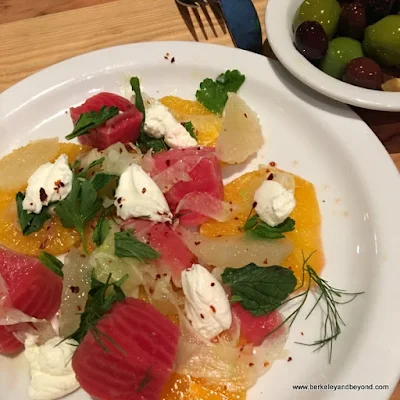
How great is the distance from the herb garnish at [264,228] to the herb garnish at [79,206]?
1.75 feet

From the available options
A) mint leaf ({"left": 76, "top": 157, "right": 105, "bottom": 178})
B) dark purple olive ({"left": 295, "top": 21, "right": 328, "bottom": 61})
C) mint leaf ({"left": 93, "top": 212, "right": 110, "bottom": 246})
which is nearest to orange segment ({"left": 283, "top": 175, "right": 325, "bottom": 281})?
dark purple olive ({"left": 295, "top": 21, "right": 328, "bottom": 61})

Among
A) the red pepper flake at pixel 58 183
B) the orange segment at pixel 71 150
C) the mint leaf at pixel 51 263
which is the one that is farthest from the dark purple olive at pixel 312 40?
the mint leaf at pixel 51 263

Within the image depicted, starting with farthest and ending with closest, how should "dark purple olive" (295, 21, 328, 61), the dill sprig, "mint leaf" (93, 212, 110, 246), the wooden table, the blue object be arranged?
the wooden table
the blue object
"dark purple olive" (295, 21, 328, 61)
"mint leaf" (93, 212, 110, 246)
the dill sprig

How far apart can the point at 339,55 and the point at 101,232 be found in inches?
44.6

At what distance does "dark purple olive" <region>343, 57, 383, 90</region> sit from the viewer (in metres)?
1.86

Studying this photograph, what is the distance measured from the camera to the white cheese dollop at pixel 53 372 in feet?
4.88

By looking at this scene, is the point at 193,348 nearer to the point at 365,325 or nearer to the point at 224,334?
the point at 224,334

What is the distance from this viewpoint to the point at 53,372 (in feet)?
4.90

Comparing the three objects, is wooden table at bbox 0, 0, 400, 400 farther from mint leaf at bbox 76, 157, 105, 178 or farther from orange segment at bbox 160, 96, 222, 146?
mint leaf at bbox 76, 157, 105, 178

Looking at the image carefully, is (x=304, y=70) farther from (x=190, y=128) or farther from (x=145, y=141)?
(x=145, y=141)

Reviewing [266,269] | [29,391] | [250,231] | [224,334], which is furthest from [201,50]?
[29,391]

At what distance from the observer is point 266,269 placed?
1.56 m

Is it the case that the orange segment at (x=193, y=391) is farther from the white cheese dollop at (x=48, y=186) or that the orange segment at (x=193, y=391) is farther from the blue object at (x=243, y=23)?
the blue object at (x=243, y=23)

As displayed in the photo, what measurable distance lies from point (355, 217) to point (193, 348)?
0.73m
